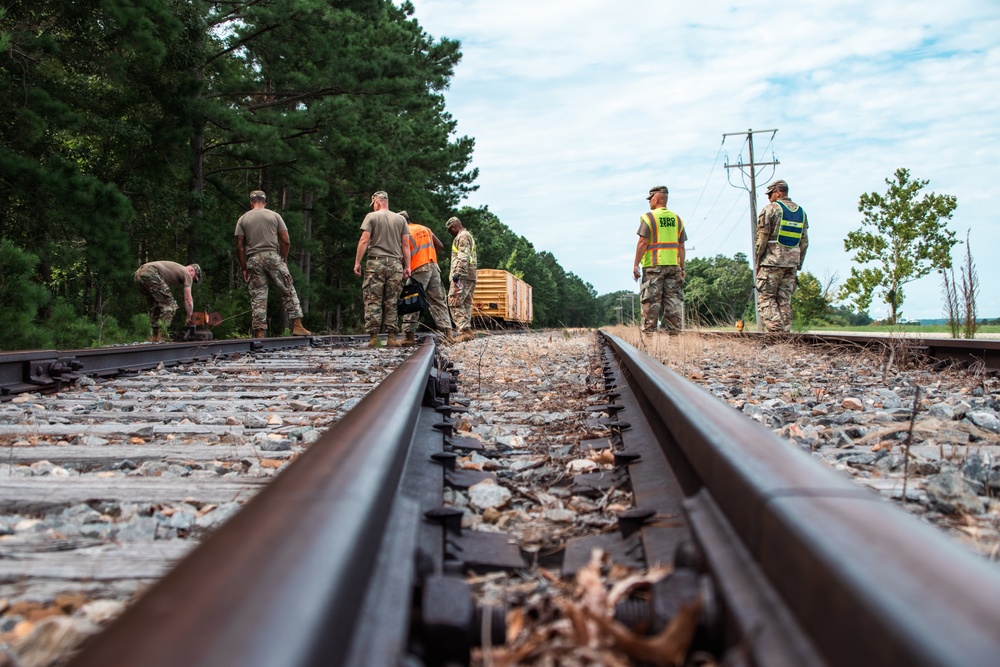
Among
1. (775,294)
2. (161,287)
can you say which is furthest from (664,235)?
(161,287)

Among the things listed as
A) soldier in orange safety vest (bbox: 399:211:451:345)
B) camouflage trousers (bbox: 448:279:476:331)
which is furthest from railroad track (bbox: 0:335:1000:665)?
camouflage trousers (bbox: 448:279:476:331)

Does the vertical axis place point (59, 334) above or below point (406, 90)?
below

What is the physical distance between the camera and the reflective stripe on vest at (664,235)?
967cm

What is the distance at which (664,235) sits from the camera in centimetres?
969

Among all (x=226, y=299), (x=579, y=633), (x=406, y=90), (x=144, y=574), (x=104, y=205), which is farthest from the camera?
(x=226, y=299)

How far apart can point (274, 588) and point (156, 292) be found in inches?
501

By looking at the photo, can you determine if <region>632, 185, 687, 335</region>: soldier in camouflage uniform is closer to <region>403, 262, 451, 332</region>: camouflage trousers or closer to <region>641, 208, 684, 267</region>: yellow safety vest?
<region>641, 208, 684, 267</region>: yellow safety vest

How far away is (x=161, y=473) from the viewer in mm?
2471

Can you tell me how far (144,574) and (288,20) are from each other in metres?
17.0

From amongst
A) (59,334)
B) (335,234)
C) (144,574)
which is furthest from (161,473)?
(335,234)

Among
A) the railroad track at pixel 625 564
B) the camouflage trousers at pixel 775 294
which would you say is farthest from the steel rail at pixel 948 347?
the railroad track at pixel 625 564

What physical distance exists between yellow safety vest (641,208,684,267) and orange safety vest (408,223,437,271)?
3.15 meters

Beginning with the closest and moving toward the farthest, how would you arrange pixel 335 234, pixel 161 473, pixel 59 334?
pixel 161 473
pixel 59 334
pixel 335 234

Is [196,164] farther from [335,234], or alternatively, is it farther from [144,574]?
[144,574]
